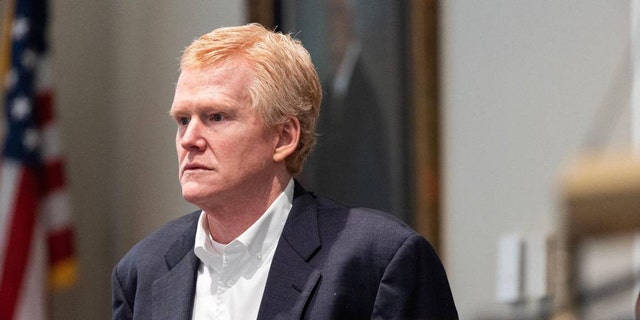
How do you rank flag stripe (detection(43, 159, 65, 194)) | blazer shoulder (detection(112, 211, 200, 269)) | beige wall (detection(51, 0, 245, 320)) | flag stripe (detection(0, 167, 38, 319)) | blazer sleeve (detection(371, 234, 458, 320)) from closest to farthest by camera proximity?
blazer sleeve (detection(371, 234, 458, 320)), blazer shoulder (detection(112, 211, 200, 269)), flag stripe (detection(0, 167, 38, 319)), flag stripe (detection(43, 159, 65, 194)), beige wall (detection(51, 0, 245, 320))

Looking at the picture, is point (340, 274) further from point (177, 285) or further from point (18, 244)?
point (18, 244)

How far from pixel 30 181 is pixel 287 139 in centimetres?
289

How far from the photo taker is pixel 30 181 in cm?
489

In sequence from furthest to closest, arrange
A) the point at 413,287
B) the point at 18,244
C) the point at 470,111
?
the point at 18,244 → the point at 470,111 → the point at 413,287

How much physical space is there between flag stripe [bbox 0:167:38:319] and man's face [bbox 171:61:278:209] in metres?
2.85

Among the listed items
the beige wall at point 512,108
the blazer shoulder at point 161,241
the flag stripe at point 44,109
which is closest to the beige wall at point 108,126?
the flag stripe at point 44,109

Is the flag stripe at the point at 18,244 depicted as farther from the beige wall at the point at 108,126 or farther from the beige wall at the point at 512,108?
the beige wall at the point at 512,108

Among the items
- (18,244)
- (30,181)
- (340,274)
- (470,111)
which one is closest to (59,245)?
(18,244)

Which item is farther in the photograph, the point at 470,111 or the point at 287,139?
the point at 470,111

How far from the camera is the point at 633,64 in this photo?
9.93 ft

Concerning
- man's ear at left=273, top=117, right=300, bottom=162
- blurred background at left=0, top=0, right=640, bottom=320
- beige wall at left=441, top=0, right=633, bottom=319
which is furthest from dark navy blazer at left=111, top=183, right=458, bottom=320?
beige wall at left=441, top=0, right=633, bottom=319

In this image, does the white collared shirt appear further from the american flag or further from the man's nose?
the american flag

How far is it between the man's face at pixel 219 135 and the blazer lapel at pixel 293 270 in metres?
0.12

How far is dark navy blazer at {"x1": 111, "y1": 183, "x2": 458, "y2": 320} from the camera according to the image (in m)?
2.12
